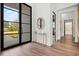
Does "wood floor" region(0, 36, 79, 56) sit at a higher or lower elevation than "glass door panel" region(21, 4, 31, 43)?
lower

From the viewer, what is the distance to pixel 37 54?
220 centimetres

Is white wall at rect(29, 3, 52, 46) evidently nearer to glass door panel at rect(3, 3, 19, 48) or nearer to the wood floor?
the wood floor

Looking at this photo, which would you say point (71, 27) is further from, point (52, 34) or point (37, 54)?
point (37, 54)

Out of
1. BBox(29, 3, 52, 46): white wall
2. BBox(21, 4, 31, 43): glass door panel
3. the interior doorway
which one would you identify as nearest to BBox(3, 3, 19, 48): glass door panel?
BBox(21, 4, 31, 43): glass door panel

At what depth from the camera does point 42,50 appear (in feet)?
7.45

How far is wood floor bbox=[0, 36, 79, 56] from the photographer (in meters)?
2.15

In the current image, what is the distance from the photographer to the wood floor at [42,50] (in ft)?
7.06

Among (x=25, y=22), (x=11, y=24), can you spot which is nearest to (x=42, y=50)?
(x=25, y=22)

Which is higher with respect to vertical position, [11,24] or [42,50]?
[11,24]

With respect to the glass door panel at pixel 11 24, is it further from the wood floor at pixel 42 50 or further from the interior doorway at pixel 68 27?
the interior doorway at pixel 68 27

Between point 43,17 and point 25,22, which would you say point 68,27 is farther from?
point 25,22

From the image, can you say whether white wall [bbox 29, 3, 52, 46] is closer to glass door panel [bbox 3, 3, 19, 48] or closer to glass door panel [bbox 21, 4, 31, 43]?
glass door panel [bbox 21, 4, 31, 43]

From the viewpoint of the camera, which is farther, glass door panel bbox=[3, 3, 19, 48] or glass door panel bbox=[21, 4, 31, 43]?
glass door panel bbox=[21, 4, 31, 43]

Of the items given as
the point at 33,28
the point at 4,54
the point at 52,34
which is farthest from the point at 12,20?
the point at 52,34
